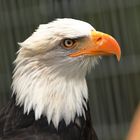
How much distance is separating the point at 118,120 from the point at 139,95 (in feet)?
0.81

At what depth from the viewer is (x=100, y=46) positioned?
7.36 feet

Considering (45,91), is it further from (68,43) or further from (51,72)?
(68,43)

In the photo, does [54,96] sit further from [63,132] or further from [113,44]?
[113,44]

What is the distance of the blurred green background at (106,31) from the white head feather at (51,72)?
175 centimetres

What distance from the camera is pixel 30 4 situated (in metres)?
4.09

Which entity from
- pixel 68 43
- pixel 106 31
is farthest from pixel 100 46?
pixel 106 31

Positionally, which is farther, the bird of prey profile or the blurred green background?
the blurred green background

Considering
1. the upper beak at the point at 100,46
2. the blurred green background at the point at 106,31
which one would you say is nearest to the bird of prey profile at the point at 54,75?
the upper beak at the point at 100,46

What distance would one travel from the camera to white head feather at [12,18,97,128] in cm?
223

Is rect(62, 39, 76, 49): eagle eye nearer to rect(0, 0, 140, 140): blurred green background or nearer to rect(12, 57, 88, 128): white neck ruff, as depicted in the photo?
rect(12, 57, 88, 128): white neck ruff

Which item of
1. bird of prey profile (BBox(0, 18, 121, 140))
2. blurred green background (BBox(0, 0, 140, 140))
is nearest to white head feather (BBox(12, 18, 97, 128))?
bird of prey profile (BBox(0, 18, 121, 140))

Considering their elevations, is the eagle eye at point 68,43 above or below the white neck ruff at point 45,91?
above

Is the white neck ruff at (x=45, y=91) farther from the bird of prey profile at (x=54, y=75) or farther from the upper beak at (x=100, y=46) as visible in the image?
the upper beak at (x=100, y=46)

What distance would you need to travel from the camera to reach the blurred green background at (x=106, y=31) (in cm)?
400
